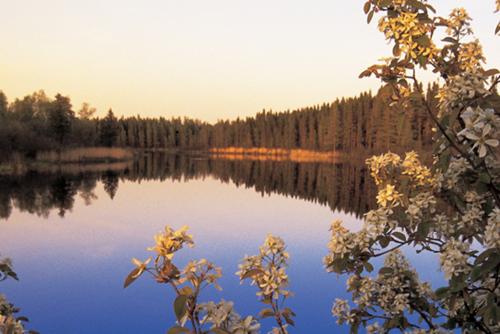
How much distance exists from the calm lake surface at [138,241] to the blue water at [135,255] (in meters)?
0.04

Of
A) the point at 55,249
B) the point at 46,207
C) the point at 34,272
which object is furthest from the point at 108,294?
the point at 46,207

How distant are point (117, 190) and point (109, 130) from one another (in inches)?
2943

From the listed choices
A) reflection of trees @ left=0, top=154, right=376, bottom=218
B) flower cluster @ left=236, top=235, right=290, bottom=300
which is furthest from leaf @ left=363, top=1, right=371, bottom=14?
reflection of trees @ left=0, top=154, right=376, bottom=218

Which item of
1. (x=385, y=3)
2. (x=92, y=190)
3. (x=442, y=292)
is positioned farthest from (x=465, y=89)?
(x=92, y=190)

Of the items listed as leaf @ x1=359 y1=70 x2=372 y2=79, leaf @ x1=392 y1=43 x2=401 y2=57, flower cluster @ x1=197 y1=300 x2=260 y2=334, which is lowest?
flower cluster @ x1=197 y1=300 x2=260 y2=334

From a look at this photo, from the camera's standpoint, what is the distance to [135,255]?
15.0 m

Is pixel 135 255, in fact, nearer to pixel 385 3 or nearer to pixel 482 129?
pixel 385 3

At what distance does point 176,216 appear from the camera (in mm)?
23047

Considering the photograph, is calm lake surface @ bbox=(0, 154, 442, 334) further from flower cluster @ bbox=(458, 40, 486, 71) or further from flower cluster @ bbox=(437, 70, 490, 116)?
flower cluster @ bbox=(437, 70, 490, 116)

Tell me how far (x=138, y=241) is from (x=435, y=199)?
15.4m

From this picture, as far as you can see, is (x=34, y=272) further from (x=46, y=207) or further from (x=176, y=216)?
(x=46, y=207)

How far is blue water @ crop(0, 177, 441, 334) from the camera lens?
34.9 feet

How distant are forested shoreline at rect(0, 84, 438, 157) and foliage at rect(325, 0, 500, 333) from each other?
0.46 meters

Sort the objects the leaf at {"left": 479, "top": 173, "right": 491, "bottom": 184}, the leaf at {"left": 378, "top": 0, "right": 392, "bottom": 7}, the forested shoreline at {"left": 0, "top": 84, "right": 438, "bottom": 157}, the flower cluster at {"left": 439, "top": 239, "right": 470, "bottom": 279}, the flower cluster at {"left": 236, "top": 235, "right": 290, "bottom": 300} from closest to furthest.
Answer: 1. the flower cluster at {"left": 236, "top": 235, "right": 290, "bottom": 300}
2. the flower cluster at {"left": 439, "top": 239, "right": 470, "bottom": 279}
3. the leaf at {"left": 479, "top": 173, "right": 491, "bottom": 184}
4. the leaf at {"left": 378, "top": 0, "right": 392, "bottom": 7}
5. the forested shoreline at {"left": 0, "top": 84, "right": 438, "bottom": 157}
